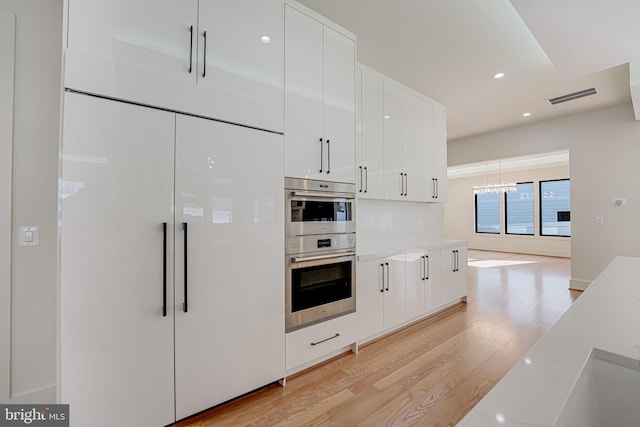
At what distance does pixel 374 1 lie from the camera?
2184 millimetres

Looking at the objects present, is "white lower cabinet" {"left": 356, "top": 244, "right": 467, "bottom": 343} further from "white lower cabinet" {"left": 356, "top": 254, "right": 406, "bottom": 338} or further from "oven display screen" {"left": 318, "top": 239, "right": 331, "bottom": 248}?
"oven display screen" {"left": 318, "top": 239, "right": 331, "bottom": 248}

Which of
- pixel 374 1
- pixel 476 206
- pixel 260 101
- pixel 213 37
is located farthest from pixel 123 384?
pixel 476 206

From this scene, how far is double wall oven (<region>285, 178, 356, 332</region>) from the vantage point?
214 centimetres

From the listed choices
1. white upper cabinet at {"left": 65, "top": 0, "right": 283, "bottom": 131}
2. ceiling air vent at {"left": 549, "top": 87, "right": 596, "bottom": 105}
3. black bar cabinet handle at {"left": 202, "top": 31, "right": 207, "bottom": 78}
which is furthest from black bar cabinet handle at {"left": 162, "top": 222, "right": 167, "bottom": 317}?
ceiling air vent at {"left": 549, "top": 87, "right": 596, "bottom": 105}

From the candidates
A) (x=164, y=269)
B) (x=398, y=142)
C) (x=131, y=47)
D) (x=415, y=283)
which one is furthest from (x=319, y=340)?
(x=398, y=142)

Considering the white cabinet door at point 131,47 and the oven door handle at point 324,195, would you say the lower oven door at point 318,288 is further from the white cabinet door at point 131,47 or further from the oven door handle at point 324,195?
the white cabinet door at point 131,47

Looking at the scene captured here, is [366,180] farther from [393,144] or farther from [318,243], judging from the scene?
[318,243]

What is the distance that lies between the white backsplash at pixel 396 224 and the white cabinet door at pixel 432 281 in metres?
0.21

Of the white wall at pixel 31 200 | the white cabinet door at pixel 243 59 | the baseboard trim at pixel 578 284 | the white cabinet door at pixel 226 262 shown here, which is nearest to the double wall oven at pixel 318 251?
the white cabinet door at pixel 226 262

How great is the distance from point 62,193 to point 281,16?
1.85 meters

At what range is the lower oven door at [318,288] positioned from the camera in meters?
2.14

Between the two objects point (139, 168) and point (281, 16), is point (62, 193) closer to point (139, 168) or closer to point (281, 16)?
point (139, 168)

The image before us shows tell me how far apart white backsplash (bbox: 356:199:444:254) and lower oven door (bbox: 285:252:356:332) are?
0.64m

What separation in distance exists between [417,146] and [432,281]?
1775 mm
